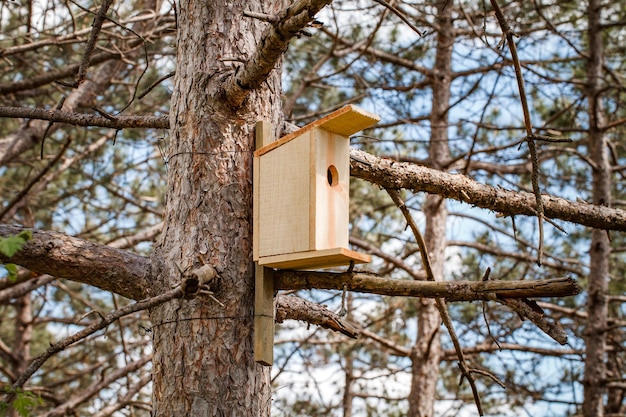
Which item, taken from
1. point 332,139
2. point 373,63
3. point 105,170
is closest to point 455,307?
point 373,63

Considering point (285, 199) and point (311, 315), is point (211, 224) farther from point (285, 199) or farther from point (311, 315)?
point (311, 315)

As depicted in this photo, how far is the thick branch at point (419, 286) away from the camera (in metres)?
2.42

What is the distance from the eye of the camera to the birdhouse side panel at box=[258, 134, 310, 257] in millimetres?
2537

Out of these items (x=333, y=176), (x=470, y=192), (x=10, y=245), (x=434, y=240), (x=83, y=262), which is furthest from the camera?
(x=434, y=240)

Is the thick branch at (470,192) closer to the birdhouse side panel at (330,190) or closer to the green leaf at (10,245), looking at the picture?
the birdhouse side panel at (330,190)

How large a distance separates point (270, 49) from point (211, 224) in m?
0.61

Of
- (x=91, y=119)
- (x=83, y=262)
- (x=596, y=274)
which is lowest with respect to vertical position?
(x=83, y=262)

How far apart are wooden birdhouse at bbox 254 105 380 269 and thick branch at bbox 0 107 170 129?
1.67ft

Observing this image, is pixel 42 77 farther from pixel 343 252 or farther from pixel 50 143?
pixel 343 252

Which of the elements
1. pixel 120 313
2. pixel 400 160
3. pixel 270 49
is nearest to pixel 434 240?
pixel 400 160

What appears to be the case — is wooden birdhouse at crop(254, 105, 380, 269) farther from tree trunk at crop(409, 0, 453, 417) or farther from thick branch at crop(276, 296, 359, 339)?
tree trunk at crop(409, 0, 453, 417)

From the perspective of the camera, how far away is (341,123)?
8.44 feet

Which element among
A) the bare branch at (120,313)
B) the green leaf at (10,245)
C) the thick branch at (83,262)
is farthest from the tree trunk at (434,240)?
the green leaf at (10,245)

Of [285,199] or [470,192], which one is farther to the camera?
[470,192]
